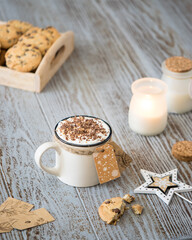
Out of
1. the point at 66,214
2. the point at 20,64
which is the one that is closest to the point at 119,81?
the point at 20,64

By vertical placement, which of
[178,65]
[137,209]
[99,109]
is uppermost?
[178,65]

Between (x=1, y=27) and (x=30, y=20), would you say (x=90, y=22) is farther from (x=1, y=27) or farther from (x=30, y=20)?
(x=1, y=27)

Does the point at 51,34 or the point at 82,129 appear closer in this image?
the point at 82,129

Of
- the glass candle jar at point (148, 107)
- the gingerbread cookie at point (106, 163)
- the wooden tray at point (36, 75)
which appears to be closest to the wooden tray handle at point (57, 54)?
the wooden tray at point (36, 75)

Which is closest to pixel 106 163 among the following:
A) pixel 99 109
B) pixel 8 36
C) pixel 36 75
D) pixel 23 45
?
pixel 99 109

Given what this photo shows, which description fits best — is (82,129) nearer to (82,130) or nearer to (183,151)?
(82,130)

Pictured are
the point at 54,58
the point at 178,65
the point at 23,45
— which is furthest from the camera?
the point at 54,58
